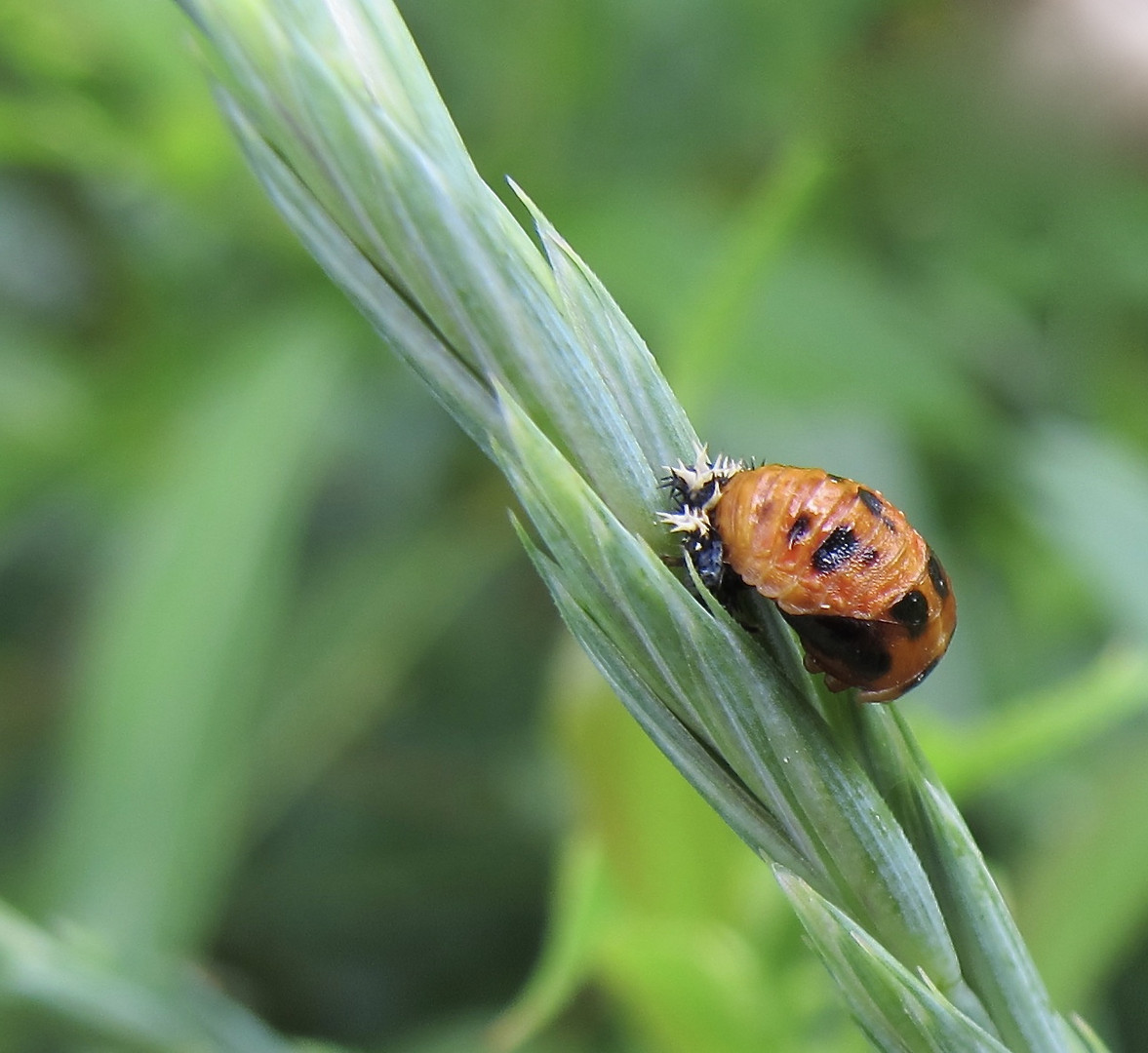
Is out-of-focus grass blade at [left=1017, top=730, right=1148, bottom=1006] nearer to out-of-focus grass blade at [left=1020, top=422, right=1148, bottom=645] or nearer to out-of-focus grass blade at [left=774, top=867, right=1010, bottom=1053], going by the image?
out-of-focus grass blade at [left=1020, top=422, right=1148, bottom=645]

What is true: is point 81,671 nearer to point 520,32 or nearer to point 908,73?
point 520,32

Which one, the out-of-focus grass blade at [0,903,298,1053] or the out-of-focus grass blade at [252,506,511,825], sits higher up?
the out-of-focus grass blade at [0,903,298,1053]

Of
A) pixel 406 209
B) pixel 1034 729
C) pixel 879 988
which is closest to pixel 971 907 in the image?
pixel 879 988

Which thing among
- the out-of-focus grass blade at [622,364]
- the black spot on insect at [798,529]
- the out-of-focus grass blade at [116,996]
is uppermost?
the out-of-focus grass blade at [622,364]

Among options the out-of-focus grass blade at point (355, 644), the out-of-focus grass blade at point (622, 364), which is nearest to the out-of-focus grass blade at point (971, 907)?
the out-of-focus grass blade at point (622, 364)

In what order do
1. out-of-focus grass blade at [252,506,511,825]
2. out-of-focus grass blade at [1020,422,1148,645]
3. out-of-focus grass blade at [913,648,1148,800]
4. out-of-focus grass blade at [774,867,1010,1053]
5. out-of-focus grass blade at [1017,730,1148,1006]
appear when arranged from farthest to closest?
out-of-focus grass blade at [252,506,511,825], out-of-focus grass blade at [1020,422,1148,645], out-of-focus grass blade at [1017,730,1148,1006], out-of-focus grass blade at [913,648,1148,800], out-of-focus grass blade at [774,867,1010,1053]

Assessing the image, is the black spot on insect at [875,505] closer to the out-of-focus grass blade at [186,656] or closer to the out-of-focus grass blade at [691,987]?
the out-of-focus grass blade at [691,987]

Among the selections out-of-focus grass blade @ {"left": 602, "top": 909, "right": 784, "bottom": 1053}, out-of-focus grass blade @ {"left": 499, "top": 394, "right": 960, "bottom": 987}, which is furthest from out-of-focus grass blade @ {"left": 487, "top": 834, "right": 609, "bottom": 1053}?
out-of-focus grass blade @ {"left": 499, "top": 394, "right": 960, "bottom": 987}

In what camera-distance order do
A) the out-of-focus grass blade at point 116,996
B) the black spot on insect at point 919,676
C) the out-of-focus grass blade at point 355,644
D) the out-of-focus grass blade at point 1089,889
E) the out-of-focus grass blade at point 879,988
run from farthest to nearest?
the out-of-focus grass blade at point 355,644 < the out-of-focus grass blade at point 1089,889 < the out-of-focus grass blade at point 116,996 < the black spot on insect at point 919,676 < the out-of-focus grass blade at point 879,988

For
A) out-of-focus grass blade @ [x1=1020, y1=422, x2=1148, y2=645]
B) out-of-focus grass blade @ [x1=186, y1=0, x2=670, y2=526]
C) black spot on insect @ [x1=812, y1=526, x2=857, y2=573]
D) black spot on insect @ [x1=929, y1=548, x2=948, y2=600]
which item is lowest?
out-of-focus grass blade @ [x1=1020, y1=422, x2=1148, y2=645]
